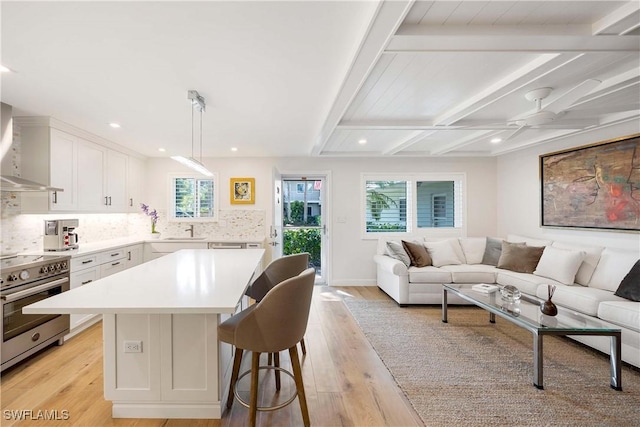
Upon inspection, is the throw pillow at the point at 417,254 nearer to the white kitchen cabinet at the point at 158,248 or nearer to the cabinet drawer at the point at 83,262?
the white kitchen cabinet at the point at 158,248

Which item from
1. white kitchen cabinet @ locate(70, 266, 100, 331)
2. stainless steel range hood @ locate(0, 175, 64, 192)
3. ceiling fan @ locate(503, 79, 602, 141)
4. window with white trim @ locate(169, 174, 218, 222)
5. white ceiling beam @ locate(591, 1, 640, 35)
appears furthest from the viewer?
window with white trim @ locate(169, 174, 218, 222)

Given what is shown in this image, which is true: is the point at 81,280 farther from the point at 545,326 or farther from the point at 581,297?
the point at 581,297

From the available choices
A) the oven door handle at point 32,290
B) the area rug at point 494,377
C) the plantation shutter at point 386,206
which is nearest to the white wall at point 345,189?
the plantation shutter at point 386,206

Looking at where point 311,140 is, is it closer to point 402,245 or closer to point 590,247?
point 402,245

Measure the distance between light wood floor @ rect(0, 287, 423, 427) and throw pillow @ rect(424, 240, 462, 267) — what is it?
1.91m

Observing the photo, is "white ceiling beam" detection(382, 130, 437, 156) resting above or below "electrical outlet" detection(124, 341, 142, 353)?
above

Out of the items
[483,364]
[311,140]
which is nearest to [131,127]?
[311,140]

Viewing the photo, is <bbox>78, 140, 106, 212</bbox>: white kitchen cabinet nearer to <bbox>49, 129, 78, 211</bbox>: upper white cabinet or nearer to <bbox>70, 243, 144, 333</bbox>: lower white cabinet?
<bbox>49, 129, 78, 211</bbox>: upper white cabinet

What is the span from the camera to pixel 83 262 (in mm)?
3172

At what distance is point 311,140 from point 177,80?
2060 mm

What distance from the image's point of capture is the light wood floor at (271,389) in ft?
5.92

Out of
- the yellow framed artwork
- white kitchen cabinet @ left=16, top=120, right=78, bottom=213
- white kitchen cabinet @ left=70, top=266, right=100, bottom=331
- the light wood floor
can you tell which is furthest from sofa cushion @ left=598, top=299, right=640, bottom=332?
white kitchen cabinet @ left=16, top=120, right=78, bottom=213

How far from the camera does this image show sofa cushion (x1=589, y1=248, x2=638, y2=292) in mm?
2904

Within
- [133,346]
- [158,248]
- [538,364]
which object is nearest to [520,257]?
[538,364]
